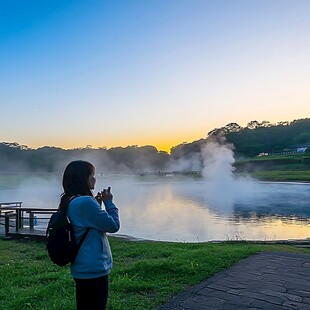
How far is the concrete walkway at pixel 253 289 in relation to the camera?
4.01 meters

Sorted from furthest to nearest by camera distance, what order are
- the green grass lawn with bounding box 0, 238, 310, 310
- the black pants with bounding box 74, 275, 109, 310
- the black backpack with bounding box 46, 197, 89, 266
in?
the green grass lawn with bounding box 0, 238, 310, 310 → the black pants with bounding box 74, 275, 109, 310 → the black backpack with bounding box 46, 197, 89, 266

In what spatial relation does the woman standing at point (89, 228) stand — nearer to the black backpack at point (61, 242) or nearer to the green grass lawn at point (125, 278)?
the black backpack at point (61, 242)

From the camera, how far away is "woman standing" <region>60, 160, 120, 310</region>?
2492 millimetres

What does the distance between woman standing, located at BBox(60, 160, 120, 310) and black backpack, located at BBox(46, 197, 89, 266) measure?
4 cm

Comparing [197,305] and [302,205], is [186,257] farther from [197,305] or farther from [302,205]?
[302,205]

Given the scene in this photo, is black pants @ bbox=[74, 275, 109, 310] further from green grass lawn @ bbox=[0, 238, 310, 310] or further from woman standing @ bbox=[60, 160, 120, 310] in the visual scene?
green grass lawn @ bbox=[0, 238, 310, 310]

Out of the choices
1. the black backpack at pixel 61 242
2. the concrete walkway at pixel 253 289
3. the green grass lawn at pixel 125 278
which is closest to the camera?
the black backpack at pixel 61 242

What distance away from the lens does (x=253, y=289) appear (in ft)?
14.9

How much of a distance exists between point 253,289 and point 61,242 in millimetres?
2943

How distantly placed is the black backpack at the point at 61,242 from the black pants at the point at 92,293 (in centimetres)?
23

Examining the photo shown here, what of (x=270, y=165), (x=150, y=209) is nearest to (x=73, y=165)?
(x=150, y=209)

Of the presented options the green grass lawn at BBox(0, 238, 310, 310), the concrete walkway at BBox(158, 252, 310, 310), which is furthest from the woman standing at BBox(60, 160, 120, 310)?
the concrete walkway at BBox(158, 252, 310, 310)

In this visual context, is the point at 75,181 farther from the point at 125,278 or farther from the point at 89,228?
the point at 125,278

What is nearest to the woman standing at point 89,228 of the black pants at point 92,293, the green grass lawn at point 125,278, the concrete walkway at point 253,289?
the black pants at point 92,293
